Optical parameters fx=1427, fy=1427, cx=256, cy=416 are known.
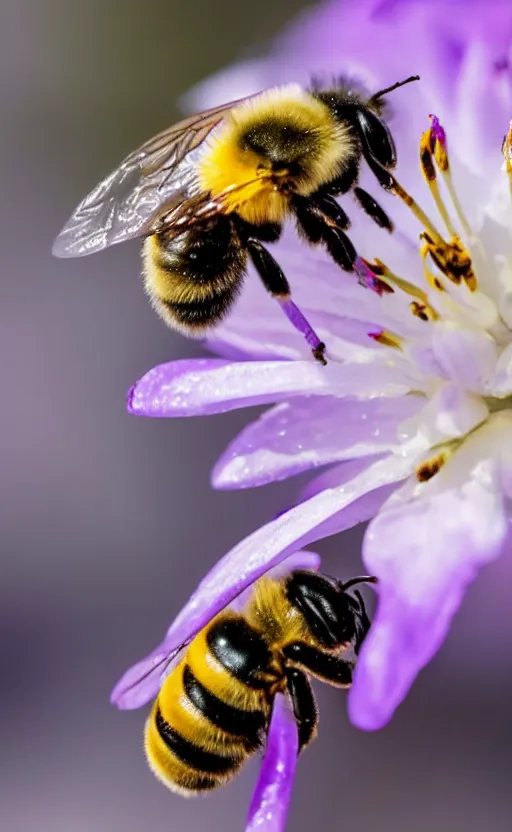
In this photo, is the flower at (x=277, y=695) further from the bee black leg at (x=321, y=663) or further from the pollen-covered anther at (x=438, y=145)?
the pollen-covered anther at (x=438, y=145)

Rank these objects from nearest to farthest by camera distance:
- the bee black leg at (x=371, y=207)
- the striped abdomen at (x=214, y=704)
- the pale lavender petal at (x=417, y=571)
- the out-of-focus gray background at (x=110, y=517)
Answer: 1. the pale lavender petal at (x=417, y=571)
2. the striped abdomen at (x=214, y=704)
3. the bee black leg at (x=371, y=207)
4. the out-of-focus gray background at (x=110, y=517)

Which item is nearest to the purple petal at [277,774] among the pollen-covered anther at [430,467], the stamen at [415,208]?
the pollen-covered anther at [430,467]

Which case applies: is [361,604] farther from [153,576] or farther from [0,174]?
[0,174]

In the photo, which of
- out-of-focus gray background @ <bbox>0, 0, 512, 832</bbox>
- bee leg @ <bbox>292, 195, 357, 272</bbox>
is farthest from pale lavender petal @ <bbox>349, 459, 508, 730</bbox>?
out-of-focus gray background @ <bbox>0, 0, 512, 832</bbox>

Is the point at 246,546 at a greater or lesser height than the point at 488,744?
greater

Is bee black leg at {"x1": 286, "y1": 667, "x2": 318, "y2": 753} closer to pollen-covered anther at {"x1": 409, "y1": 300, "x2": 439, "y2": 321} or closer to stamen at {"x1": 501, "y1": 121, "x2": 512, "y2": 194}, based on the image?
pollen-covered anther at {"x1": 409, "y1": 300, "x2": 439, "y2": 321}

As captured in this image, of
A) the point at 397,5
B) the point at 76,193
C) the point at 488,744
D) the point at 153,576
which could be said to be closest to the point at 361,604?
the point at 397,5
